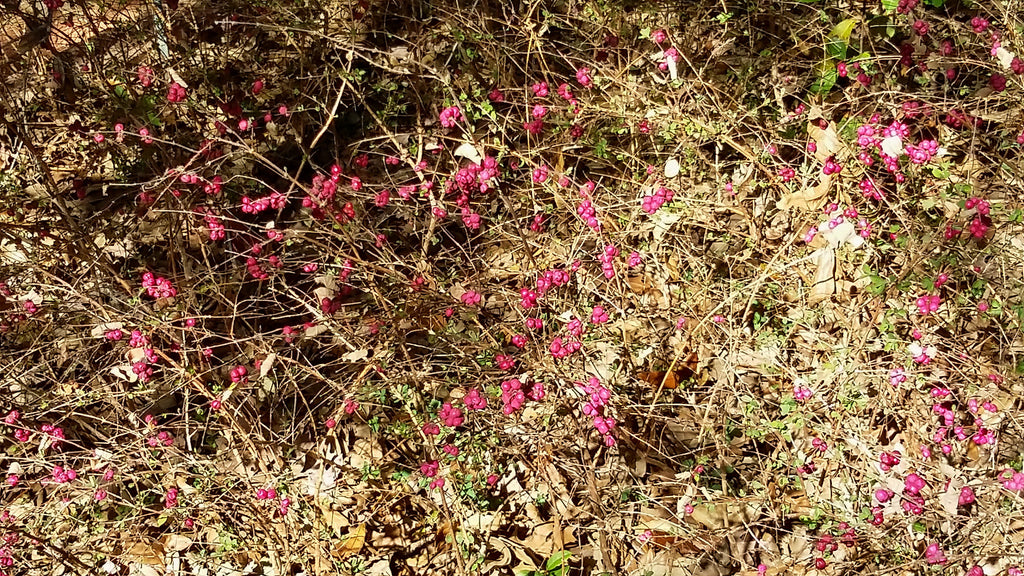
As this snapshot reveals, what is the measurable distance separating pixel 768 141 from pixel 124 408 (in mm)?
2434

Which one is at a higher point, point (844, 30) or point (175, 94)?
point (175, 94)

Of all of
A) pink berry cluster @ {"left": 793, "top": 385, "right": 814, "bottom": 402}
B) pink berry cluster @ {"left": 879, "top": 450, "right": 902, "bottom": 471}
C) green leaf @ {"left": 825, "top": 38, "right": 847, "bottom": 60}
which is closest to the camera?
pink berry cluster @ {"left": 879, "top": 450, "right": 902, "bottom": 471}

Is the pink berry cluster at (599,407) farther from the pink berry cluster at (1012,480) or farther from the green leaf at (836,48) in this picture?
the green leaf at (836,48)

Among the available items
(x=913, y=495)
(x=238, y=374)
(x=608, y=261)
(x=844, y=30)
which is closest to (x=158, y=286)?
(x=238, y=374)

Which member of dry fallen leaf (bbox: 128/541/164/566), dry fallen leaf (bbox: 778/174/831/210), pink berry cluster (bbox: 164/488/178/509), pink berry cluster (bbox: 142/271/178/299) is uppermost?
pink berry cluster (bbox: 142/271/178/299)

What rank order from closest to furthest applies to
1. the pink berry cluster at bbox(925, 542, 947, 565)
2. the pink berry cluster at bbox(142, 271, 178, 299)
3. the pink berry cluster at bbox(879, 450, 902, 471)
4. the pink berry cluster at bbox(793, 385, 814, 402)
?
the pink berry cluster at bbox(925, 542, 947, 565) → the pink berry cluster at bbox(879, 450, 902, 471) → the pink berry cluster at bbox(793, 385, 814, 402) → the pink berry cluster at bbox(142, 271, 178, 299)

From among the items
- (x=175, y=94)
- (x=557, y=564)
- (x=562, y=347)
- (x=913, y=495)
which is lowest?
(x=557, y=564)

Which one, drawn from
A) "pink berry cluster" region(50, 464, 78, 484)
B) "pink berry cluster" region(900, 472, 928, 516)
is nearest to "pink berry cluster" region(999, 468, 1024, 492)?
"pink berry cluster" region(900, 472, 928, 516)

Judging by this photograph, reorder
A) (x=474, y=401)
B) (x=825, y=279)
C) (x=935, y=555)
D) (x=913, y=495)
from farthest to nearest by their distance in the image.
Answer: (x=825, y=279) → (x=474, y=401) → (x=913, y=495) → (x=935, y=555)

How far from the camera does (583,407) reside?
2412mm

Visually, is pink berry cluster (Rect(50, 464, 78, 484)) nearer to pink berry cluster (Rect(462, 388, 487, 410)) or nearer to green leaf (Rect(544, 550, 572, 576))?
pink berry cluster (Rect(462, 388, 487, 410))

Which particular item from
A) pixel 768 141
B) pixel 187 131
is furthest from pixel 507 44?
pixel 187 131

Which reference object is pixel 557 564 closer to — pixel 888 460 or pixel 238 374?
pixel 888 460

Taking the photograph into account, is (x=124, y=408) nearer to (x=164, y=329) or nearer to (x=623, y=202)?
(x=164, y=329)
